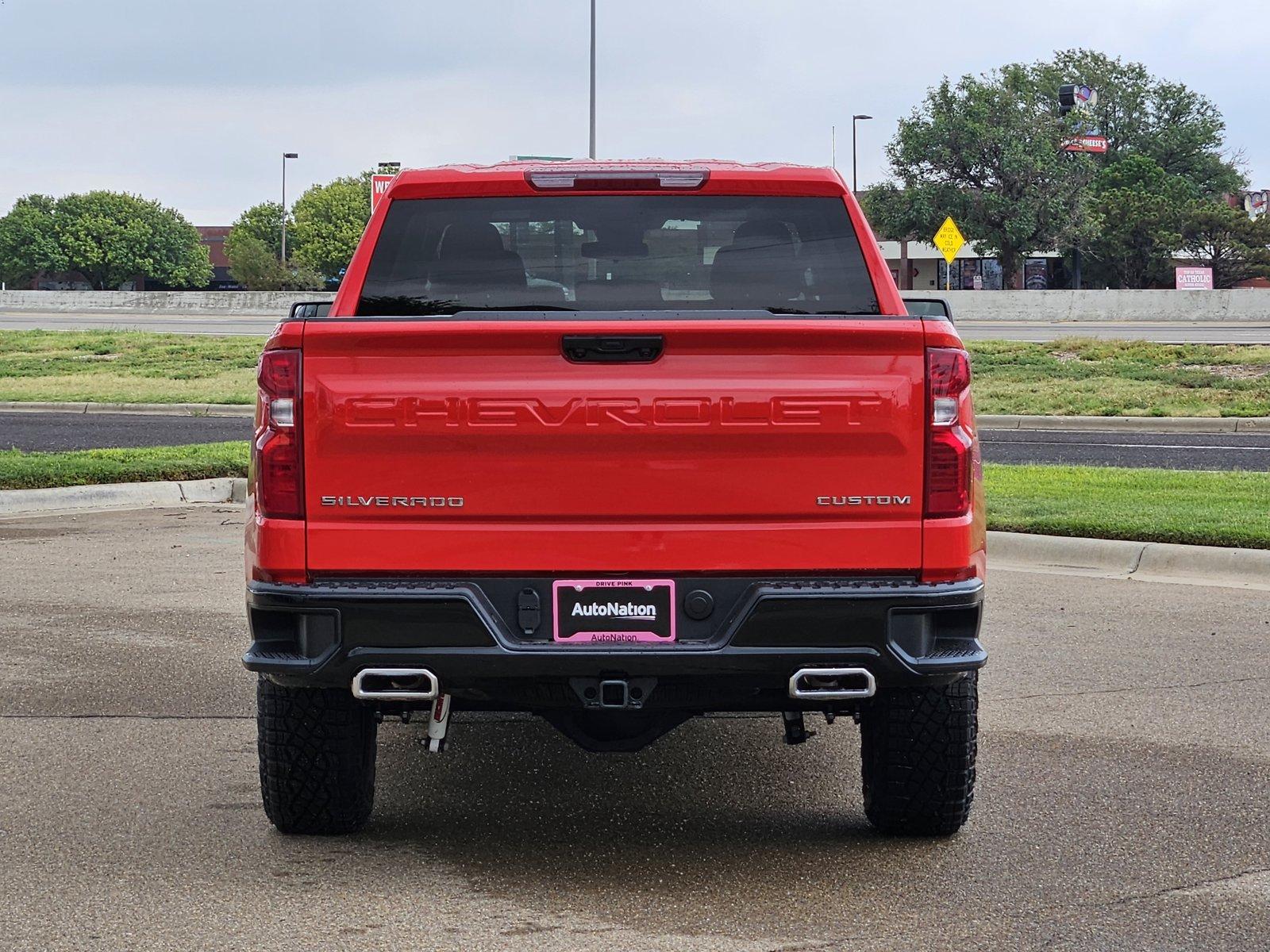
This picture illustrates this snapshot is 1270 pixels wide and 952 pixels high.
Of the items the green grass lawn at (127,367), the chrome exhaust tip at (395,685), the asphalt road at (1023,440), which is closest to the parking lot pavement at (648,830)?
the chrome exhaust tip at (395,685)

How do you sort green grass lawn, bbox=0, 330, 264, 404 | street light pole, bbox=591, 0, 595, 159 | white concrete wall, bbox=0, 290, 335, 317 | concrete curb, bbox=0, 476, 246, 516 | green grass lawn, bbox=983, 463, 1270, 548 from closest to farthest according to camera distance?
green grass lawn, bbox=983, 463, 1270, 548 → concrete curb, bbox=0, 476, 246, 516 → green grass lawn, bbox=0, 330, 264, 404 → street light pole, bbox=591, 0, 595, 159 → white concrete wall, bbox=0, 290, 335, 317

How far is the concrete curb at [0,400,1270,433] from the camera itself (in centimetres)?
2050

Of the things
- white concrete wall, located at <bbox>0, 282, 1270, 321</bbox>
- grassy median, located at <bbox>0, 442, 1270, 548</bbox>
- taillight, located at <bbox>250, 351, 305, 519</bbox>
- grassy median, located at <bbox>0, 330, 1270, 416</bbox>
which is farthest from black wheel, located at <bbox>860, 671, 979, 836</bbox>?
white concrete wall, located at <bbox>0, 282, 1270, 321</bbox>

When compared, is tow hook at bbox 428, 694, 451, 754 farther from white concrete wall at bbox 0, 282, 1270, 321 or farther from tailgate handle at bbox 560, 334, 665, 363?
white concrete wall at bbox 0, 282, 1270, 321

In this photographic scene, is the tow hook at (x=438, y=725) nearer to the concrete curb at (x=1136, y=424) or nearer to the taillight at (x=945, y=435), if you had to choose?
the taillight at (x=945, y=435)

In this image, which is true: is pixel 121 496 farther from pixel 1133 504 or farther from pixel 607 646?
pixel 607 646

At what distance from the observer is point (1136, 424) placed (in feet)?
68.8

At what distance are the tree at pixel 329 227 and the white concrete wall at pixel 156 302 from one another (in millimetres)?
59641

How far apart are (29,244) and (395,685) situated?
127436 millimetres

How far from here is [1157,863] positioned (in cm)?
471

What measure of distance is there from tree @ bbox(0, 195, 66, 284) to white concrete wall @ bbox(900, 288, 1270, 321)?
310ft

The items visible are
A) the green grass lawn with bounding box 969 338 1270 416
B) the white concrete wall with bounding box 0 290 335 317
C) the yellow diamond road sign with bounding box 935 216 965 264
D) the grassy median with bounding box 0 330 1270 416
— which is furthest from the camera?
the white concrete wall with bounding box 0 290 335 317

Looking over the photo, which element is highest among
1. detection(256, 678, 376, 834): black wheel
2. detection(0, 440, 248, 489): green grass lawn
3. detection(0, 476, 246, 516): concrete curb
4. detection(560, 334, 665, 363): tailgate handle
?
detection(560, 334, 665, 363): tailgate handle

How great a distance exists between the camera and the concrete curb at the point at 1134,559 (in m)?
9.81
